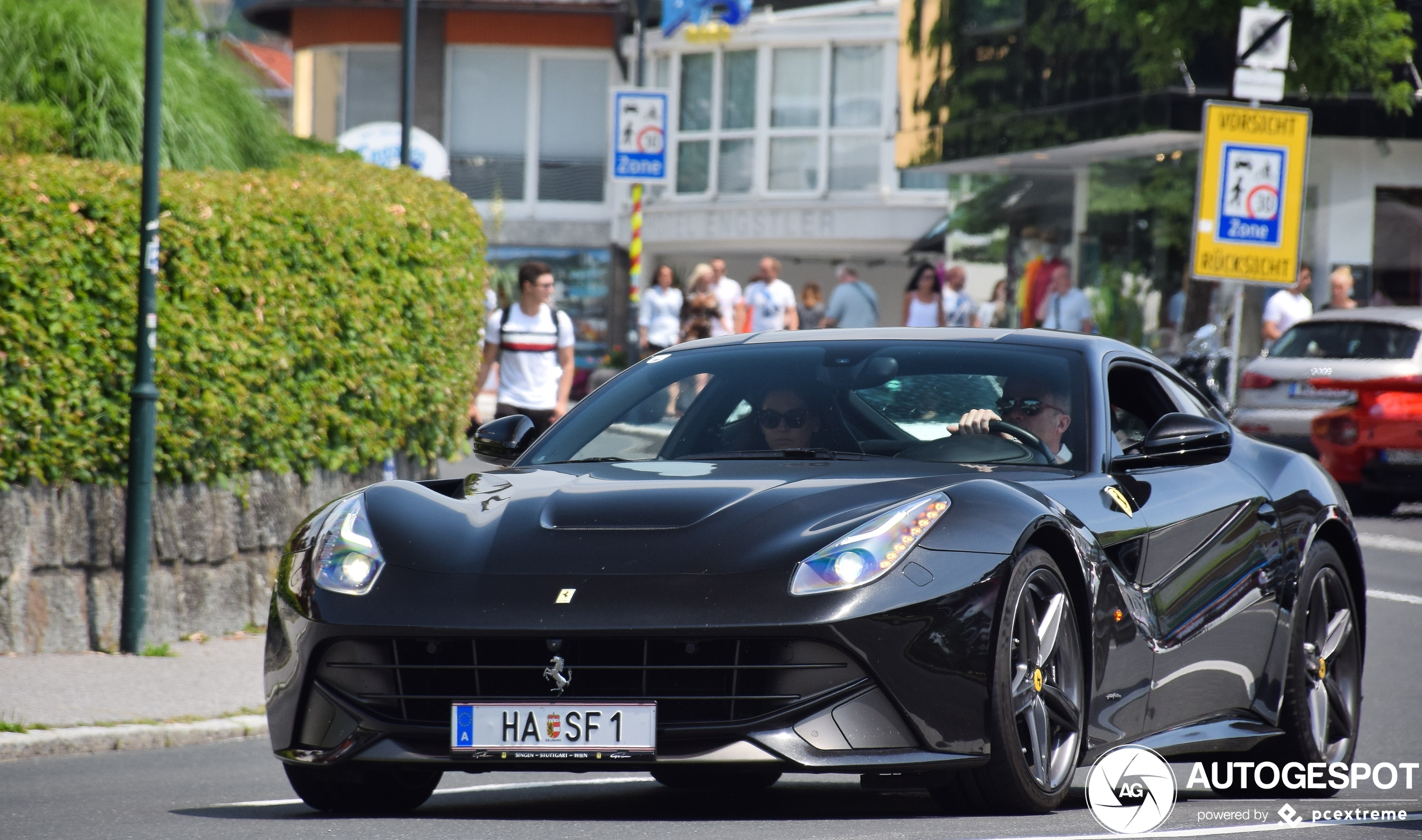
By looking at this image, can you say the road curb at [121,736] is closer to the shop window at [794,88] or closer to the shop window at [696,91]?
the shop window at [794,88]

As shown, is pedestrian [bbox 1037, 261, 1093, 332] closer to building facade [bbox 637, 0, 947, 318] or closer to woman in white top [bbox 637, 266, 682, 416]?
woman in white top [bbox 637, 266, 682, 416]

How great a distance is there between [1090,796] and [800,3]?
35948mm

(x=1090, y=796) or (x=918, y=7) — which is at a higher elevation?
(x=918, y=7)

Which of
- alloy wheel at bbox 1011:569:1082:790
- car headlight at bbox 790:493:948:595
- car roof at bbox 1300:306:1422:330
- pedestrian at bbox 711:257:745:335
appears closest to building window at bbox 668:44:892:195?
pedestrian at bbox 711:257:745:335

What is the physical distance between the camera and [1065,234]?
30750mm

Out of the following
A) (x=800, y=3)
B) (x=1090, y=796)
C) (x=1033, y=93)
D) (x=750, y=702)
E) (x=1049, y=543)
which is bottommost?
(x=1090, y=796)

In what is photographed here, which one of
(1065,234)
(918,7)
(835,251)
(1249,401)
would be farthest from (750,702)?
→ (835,251)

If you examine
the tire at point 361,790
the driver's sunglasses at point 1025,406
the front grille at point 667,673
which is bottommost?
the tire at point 361,790

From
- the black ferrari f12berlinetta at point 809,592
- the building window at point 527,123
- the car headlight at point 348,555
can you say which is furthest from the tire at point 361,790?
the building window at point 527,123

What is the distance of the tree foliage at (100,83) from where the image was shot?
12.4 metres

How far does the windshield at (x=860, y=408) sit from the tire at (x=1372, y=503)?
11.7 meters

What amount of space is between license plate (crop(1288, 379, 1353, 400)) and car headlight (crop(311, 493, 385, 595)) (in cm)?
1284

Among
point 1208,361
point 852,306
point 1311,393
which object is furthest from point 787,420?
point 852,306

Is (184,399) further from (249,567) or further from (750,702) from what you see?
(750,702)
